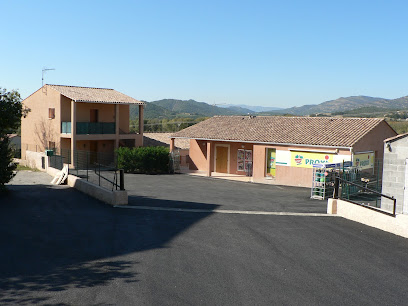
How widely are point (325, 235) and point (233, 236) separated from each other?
7.64 feet

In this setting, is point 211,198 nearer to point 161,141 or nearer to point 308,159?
point 308,159

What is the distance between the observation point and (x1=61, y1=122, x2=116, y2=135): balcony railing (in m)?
34.6

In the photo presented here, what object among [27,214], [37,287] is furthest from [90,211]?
[37,287]

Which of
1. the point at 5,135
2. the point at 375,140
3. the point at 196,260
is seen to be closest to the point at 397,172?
the point at 196,260

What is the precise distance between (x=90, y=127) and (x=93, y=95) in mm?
3241

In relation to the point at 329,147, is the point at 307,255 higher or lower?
lower

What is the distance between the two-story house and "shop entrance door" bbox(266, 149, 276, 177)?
13.5 metres

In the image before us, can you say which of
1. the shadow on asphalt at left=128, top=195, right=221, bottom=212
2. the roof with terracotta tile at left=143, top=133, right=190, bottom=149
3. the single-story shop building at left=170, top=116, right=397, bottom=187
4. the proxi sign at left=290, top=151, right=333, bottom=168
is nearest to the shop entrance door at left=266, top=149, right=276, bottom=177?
the single-story shop building at left=170, top=116, right=397, bottom=187

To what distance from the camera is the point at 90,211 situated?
14164 millimetres

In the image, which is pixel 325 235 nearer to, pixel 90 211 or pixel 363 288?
pixel 363 288

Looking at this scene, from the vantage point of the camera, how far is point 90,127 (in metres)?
35.1

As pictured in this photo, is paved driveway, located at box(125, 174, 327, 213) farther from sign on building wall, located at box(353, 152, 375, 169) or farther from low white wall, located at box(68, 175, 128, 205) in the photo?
sign on building wall, located at box(353, 152, 375, 169)

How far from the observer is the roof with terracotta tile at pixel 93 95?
115ft

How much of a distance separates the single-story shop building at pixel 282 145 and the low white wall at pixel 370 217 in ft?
39.8
